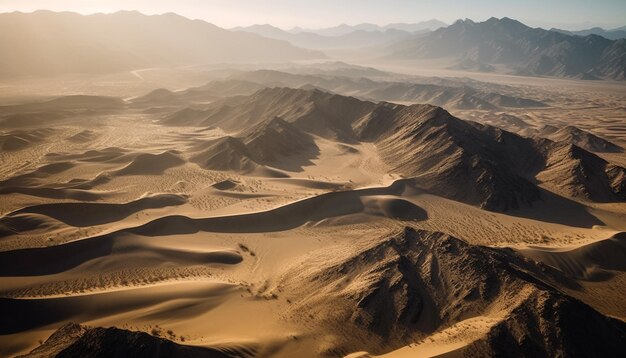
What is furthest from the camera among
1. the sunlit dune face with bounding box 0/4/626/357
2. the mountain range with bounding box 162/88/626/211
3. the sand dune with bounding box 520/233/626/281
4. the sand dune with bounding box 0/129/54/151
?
the sand dune with bounding box 0/129/54/151

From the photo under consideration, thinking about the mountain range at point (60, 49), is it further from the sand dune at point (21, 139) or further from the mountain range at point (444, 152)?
Answer: the mountain range at point (444, 152)

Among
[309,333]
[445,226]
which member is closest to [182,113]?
[445,226]

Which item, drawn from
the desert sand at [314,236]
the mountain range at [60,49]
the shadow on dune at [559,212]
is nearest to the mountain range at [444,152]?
the desert sand at [314,236]

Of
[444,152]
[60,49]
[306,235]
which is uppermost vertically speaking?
[60,49]

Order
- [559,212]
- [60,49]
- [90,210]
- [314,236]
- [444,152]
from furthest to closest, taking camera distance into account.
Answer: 1. [60,49]
2. [444,152]
3. [559,212]
4. [90,210]
5. [314,236]

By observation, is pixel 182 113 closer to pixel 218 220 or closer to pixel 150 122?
pixel 150 122

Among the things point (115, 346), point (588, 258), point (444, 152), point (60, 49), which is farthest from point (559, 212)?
point (60, 49)

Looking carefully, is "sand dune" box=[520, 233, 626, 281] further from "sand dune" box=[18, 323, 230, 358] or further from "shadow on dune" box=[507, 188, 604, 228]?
"sand dune" box=[18, 323, 230, 358]

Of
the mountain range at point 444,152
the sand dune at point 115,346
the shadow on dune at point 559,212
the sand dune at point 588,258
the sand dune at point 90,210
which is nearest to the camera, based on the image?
the sand dune at point 115,346

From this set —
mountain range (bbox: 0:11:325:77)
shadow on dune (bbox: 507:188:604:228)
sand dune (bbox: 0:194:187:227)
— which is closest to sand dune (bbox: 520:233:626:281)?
shadow on dune (bbox: 507:188:604:228)

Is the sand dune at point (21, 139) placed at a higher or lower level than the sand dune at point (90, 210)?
higher

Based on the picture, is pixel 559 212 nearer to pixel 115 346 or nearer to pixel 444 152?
pixel 444 152
